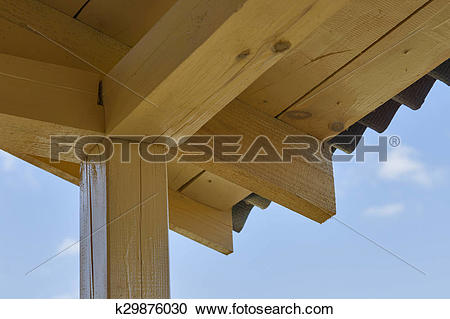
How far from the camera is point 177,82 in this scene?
1.42 metres

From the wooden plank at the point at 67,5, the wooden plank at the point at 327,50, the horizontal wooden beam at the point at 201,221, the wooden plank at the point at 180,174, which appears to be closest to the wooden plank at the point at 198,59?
the wooden plank at the point at 67,5

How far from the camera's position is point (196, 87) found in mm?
1443

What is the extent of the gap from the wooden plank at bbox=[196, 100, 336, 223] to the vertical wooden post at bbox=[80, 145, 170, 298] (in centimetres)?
22

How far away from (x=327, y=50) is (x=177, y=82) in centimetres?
51

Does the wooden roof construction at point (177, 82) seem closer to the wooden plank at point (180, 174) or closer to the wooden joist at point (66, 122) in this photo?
the wooden joist at point (66, 122)

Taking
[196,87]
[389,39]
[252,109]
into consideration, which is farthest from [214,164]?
[389,39]

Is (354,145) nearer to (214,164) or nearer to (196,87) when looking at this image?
(214,164)

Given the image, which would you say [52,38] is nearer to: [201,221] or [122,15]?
[122,15]

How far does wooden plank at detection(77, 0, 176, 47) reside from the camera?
1.71 metres

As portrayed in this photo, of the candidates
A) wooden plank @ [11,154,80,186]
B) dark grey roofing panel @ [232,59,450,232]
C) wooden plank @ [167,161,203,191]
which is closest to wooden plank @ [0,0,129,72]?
wooden plank @ [11,154,80,186]

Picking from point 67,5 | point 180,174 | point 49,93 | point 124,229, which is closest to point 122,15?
point 67,5

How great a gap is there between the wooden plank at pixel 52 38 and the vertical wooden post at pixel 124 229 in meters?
0.26

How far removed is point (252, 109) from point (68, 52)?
1.78 feet

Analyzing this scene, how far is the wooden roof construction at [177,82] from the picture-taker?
4.49 feet
